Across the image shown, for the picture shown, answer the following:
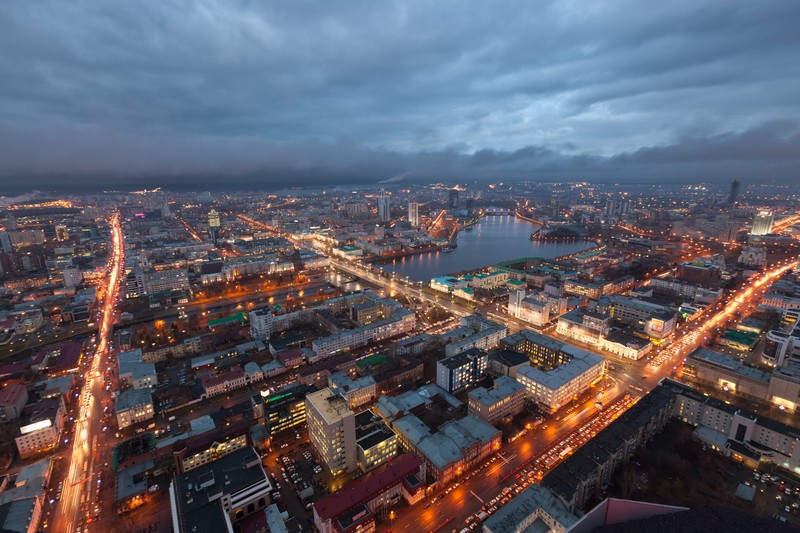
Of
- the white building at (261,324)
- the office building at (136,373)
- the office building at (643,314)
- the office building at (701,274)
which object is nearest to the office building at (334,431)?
the office building at (136,373)

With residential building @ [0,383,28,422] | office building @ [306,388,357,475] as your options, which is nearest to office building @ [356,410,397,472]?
office building @ [306,388,357,475]

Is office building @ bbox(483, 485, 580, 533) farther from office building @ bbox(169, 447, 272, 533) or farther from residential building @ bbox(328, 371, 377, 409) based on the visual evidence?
residential building @ bbox(328, 371, 377, 409)

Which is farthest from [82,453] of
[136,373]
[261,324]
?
[261,324]

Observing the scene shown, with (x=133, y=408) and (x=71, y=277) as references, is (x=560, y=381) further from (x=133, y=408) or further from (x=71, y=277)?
(x=71, y=277)

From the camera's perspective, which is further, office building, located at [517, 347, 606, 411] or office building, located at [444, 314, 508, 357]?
office building, located at [444, 314, 508, 357]

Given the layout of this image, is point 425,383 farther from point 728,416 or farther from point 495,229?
point 495,229
